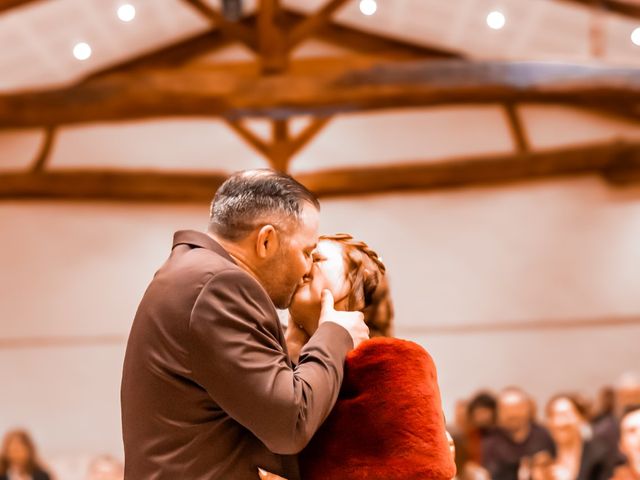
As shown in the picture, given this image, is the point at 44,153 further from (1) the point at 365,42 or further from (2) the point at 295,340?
(2) the point at 295,340

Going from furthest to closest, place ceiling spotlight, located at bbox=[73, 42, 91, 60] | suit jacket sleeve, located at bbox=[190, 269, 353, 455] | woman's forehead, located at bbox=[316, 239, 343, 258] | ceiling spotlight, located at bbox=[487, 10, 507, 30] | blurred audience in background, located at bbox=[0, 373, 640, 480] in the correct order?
ceiling spotlight, located at bbox=[73, 42, 91, 60], ceiling spotlight, located at bbox=[487, 10, 507, 30], blurred audience in background, located at bbox=[0, 373, 640, 480], woman's forehead, located at bbox=[316, 239, 343, 258], suit jacket sleeve, located at bbox=[190, 269, 353, 455]

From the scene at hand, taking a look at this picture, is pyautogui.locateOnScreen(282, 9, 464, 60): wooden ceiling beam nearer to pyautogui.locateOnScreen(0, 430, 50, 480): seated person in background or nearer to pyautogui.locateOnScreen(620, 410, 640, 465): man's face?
pyautogui.locateOnScreen(0, 430, 50, 480): seated person in background

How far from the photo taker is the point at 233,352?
53.3 inches

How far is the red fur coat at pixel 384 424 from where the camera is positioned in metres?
1.46

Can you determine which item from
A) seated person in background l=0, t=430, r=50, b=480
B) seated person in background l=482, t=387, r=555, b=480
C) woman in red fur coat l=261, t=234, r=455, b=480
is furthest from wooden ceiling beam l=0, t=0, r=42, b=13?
woman in red fur coat l=261, t=234, r=455, b=480

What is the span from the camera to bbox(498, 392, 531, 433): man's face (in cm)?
525

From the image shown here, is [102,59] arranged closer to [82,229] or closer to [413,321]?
[82,229]

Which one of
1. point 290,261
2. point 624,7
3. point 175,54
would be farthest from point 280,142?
point 290,261

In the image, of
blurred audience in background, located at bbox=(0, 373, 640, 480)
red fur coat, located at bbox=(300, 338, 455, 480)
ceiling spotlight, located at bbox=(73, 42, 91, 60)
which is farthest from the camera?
ceiling spotlight, located at bbox=(73, 42, 91, 60)

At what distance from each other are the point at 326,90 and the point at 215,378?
197 inches

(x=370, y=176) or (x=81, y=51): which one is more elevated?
(x=81, y=51)

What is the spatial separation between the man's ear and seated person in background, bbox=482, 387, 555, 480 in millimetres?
3978

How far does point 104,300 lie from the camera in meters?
8.06

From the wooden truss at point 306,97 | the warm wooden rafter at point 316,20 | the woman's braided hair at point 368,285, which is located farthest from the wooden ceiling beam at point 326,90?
the woman's braided hair at point 368,285
